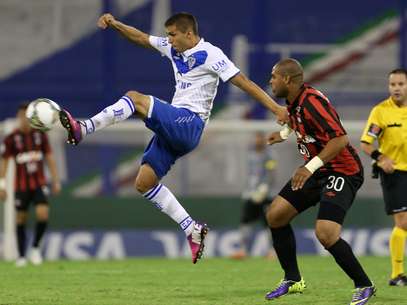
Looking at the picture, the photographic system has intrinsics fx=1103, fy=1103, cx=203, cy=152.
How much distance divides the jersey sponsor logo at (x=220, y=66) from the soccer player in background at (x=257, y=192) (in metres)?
6.88

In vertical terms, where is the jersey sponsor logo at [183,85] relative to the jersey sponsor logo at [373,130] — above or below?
above

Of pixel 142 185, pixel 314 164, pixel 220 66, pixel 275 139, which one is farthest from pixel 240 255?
pixel 314 164

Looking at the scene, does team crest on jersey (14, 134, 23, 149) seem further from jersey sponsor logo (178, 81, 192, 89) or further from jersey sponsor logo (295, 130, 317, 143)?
jersey sponsor logo (295, 130, 317, 143)

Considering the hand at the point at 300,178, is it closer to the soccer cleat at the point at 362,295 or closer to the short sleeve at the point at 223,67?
the soccer cleat at the point at 362,295

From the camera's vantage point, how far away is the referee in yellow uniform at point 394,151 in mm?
10680

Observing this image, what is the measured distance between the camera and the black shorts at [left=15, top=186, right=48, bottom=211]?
15.5m

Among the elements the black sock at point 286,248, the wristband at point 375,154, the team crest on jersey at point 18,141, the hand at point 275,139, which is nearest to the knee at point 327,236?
the black sock at point 286,248

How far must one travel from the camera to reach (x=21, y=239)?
15.4 metres

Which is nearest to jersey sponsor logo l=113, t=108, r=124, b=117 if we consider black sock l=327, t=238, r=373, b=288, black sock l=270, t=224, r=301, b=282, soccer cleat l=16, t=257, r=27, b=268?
black sock l=270, t=224, r=301, b=282

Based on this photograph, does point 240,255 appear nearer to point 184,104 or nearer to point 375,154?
point 375,154

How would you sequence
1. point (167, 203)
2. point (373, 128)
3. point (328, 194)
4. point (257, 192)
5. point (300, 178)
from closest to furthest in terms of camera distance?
point (300, 178)
point (328, 194)
point (167, 203)
point (373, 128)
point (257, 192)

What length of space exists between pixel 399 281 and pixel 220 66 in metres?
2.70

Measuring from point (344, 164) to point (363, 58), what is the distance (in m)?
14.0

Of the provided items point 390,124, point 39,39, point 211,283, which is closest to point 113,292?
point 211,283
